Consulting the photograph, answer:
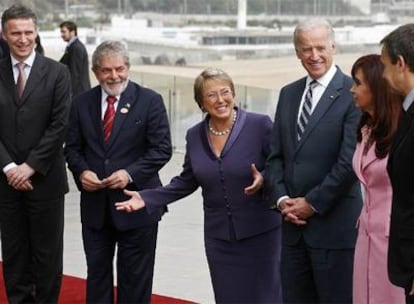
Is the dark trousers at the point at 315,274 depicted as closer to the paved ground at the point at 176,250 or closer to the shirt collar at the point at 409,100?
the shirt collar at the point at 409,100

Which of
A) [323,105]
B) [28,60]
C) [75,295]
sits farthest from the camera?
[75,295]

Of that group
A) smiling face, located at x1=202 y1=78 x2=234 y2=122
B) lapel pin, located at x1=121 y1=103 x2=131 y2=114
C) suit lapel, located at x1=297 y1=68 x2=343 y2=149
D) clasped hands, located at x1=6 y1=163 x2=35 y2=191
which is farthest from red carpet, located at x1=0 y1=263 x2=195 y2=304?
suit lapel, located at x1=297 y1=68 x2=343 y2=149

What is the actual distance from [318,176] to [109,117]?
114 cm

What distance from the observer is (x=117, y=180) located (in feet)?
14.8

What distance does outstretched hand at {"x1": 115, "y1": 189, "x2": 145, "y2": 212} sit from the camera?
4223mm

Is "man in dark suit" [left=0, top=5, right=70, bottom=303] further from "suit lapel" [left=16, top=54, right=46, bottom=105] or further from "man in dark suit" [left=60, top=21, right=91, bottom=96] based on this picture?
"man in dark suit" [left=60, top=21, right=91, bottom=96]

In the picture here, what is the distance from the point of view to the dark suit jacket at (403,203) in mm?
3041

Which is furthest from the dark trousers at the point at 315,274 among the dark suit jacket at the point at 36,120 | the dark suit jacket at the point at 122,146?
the dark suit jacket at the point at 36,120

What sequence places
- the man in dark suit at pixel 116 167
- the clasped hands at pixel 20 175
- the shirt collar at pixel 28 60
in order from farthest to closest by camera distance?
the shirt collar at pixel 28 60 < the clasped hands at pixel 20 175 < the man in dark suit at pixel 116 167

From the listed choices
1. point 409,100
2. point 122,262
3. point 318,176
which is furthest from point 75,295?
point 409,100

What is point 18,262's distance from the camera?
5.03 metres

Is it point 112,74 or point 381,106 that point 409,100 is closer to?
point 381,106

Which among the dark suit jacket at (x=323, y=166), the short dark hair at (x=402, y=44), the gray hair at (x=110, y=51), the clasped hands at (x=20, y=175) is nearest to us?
the short dark hair at (x=402, y=44)

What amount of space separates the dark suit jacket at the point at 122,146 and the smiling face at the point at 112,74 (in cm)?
7
